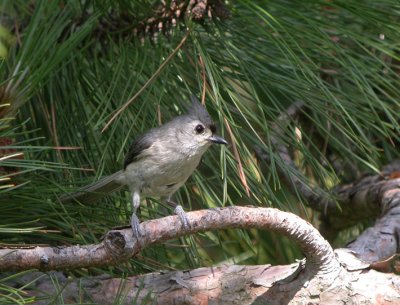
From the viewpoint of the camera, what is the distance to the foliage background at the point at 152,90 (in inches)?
75.0

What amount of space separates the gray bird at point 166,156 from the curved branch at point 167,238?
22.5 inches

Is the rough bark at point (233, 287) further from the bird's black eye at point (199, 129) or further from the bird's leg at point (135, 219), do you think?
the bird's black eye at point (199, 129)

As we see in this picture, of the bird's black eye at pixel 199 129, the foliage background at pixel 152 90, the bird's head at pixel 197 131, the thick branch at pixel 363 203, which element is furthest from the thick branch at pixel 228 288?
the bird's black eye at pixel 199 129

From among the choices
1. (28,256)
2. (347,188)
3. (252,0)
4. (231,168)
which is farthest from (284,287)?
(347,188)

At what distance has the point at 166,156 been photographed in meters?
2.57

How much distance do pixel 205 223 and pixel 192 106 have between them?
0.66m

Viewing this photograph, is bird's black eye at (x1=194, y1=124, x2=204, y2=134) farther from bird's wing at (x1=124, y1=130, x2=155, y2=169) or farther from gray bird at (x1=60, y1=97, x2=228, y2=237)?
bird's wing at (x1=124, y1=130, x2=155, y2=169)

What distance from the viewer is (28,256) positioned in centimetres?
157

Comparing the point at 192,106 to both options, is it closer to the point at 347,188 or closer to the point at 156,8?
the point at 156,8

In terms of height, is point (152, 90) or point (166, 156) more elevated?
point (152, 90)

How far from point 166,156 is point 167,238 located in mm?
938

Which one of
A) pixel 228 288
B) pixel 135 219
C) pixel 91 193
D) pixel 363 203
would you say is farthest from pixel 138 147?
pixel 363 203

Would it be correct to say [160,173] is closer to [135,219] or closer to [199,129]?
[199,129]

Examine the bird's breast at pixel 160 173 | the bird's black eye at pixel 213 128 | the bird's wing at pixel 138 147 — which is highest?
the bird's black eye at pixel 213 128
